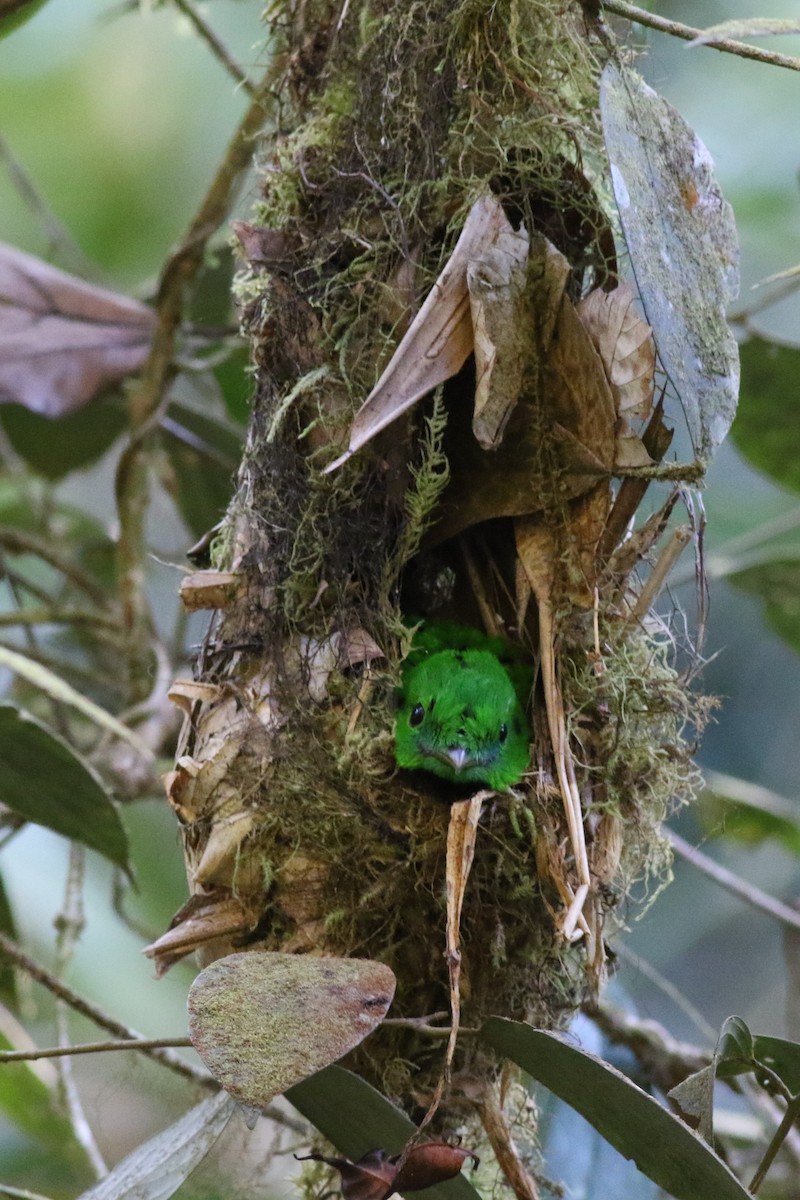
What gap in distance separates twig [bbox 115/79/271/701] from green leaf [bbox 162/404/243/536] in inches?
8.1

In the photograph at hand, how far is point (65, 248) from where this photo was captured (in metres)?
4.04

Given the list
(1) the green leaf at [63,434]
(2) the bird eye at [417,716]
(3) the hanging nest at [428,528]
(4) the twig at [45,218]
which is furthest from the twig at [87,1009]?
(4) the twig at [45,218]

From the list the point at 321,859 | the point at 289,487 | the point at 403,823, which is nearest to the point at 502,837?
the point at 403,823

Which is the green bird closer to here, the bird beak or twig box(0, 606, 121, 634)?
the bird beak

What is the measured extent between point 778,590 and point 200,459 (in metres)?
1.78

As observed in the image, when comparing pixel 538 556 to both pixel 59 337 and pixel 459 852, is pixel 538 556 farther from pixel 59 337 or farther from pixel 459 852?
pixel 59 337

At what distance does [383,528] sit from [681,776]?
706 mm

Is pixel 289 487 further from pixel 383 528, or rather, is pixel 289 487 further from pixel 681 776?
pixel 681 776

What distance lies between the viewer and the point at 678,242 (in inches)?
67.8

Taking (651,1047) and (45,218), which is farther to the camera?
(45,218)

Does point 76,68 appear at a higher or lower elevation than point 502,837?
higher

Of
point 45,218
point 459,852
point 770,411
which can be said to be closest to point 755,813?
point 770,411

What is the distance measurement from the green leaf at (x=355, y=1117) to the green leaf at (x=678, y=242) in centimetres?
101

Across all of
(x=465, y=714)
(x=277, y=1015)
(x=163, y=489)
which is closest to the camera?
(x=277, y=1015)
